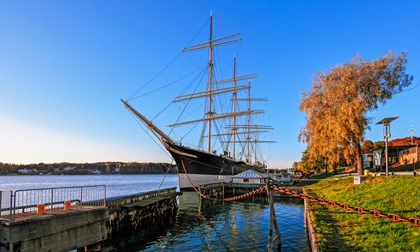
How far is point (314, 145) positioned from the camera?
30812mm

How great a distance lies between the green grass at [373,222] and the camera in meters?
9.81

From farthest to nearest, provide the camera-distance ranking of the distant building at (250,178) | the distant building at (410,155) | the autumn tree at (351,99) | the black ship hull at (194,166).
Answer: the black ship hull at (194,166), the distant building at (250,178), the distant building at (410,155), the autumn tree at (351,99)

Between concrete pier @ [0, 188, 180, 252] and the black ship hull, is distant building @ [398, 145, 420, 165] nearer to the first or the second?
the black ship hull

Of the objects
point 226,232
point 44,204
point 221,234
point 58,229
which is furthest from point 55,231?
point 226,232

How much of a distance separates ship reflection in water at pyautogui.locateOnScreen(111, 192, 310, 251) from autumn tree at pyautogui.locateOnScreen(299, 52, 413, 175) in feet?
26.2

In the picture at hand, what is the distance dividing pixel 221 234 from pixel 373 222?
9.60 m

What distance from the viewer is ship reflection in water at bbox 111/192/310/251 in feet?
52.0

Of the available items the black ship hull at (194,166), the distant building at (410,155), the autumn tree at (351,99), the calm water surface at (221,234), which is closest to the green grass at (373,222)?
the calm water surface at (221,234)

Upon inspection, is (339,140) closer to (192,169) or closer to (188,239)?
(188,239)

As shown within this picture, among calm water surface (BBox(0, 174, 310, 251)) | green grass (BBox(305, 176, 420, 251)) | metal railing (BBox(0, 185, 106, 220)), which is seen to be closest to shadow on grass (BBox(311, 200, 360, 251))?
green grass (BBox(305, 176, 420, 251))

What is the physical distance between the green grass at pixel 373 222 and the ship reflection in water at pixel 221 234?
7.78ft

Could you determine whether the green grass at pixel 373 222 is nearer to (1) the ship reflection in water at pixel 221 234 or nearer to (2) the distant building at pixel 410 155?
(1) the ship reflection in water at pixel 221 234

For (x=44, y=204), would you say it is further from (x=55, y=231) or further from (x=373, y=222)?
(x=373, y=222)

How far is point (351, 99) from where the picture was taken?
28.5m
